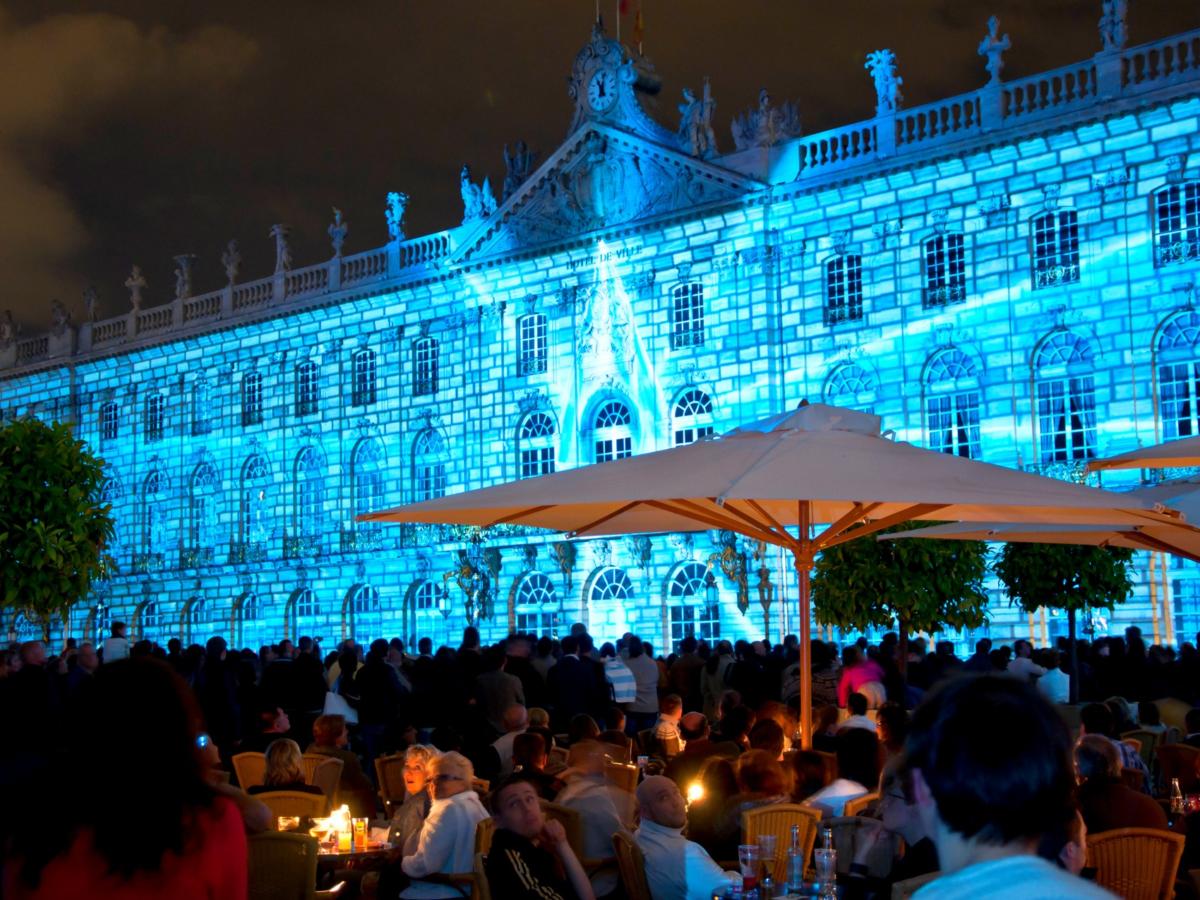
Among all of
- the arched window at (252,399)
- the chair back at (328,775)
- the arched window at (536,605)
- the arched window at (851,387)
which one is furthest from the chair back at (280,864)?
the arched window at (252,399)

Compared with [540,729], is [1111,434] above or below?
above

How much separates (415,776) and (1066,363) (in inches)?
814

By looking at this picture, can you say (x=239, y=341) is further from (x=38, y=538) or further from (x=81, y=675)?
(x=81, y=675)

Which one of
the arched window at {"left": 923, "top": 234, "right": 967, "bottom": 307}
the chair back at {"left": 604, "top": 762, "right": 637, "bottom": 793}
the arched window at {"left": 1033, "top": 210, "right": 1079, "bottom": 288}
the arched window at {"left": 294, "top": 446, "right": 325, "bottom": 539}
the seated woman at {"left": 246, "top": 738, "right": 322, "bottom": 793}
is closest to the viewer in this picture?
the seated woman at {"left": 246, "top": 738, "right": 322, "bottom": 793}

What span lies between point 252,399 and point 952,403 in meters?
20.4

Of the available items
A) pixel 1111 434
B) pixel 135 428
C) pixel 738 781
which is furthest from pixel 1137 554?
pixel 135 428

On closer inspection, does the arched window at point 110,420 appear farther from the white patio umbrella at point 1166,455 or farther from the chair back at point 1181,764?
the chair back at point 1181,764

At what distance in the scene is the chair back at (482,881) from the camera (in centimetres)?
671

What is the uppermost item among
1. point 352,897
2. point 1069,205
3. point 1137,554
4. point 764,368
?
point 1069,205

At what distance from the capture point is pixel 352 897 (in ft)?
32.7

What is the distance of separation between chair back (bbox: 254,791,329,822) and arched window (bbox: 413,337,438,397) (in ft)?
91.9

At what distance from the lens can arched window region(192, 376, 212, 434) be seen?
4269 centimetres

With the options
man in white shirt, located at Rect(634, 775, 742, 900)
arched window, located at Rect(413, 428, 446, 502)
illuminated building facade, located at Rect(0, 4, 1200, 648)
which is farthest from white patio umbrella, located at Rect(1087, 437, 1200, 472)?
arched window, located at Rect(413, 428, 446, 502)

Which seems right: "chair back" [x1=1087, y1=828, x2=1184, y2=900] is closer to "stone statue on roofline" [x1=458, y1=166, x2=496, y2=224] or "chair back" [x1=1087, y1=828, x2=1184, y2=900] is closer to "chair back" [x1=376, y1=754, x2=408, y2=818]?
"chair back" [x1=376, y1=754, x2=408, y2=818]
